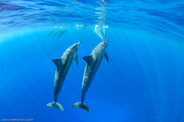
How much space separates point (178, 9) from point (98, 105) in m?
18.8

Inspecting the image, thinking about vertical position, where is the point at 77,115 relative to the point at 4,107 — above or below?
below

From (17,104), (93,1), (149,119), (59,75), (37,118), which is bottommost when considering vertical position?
(59,75)

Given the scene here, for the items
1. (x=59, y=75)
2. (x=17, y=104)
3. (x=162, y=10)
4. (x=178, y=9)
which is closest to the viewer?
(x=59, y=75)

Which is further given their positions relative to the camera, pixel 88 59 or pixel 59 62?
pixel 88 59

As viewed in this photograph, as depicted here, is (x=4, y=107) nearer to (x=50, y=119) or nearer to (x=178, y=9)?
(x=50, y=119)

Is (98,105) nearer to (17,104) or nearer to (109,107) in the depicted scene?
(109,107)

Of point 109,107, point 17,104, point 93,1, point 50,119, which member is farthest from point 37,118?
point 93,1

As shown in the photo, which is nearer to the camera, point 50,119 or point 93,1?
point 93,1

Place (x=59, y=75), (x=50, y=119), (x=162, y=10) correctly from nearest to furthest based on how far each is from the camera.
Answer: (x=59, y=75), (x=162, y=10), (x=50, y=119)

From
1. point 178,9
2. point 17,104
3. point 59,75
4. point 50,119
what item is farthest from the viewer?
point 17,104

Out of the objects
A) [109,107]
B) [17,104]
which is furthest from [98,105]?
[17,104]

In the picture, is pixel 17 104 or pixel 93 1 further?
pixel 17 104

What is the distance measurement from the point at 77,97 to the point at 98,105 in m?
4.63

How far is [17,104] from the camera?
33.2 meters
